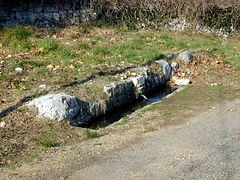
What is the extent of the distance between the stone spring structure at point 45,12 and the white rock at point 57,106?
22.4 feet

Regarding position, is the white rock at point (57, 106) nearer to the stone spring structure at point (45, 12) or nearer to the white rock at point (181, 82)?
the white rock at point (181, 82)

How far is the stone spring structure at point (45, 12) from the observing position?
1459 cm

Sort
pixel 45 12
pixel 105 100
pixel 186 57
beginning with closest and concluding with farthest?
pixel 105 100, pixel 186 57, pixel 45 12

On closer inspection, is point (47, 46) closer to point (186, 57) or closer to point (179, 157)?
point (186, 57)

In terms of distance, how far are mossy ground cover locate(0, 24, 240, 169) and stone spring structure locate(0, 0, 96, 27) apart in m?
0.63

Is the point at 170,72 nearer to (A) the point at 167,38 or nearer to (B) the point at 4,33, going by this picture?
(A) the point at 167,38

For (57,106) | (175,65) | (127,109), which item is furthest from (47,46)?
(57,106)

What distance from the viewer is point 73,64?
11.3 m

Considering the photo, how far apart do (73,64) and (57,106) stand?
11.2ft

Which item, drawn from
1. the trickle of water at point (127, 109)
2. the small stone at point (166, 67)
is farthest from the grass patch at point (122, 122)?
the small stone at point (166, 67)

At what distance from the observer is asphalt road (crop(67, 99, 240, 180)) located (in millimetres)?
5988

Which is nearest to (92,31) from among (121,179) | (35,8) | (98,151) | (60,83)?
(35,8)

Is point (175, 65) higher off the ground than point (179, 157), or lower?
lower

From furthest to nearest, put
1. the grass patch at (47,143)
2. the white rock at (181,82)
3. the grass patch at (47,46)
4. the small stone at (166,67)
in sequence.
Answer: the grass patch at (47,46)
the small stone at (166,67)
the white rock at (181,82)
the grass patch at (47,143)
